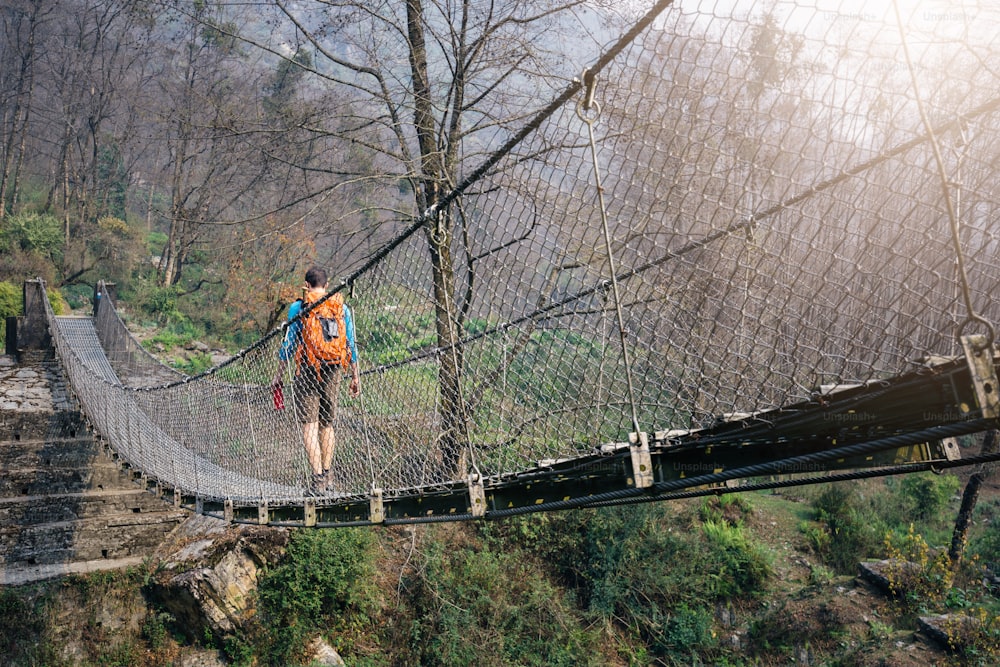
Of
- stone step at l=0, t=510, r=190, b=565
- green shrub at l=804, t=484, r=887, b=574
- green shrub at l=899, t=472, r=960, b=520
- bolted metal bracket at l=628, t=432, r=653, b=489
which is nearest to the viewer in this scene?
bolted metal bracket at l=628, t=432, r=653, b=489

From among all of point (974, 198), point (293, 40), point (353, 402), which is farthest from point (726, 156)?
point (293, 40)

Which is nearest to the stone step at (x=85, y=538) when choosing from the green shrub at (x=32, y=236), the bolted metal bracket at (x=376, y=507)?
the bolted metal bracket at (x=376, y=507)

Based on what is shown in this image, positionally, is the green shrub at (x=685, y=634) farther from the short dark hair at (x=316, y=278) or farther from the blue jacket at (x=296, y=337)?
the short dark hair at (x=316, y=278)

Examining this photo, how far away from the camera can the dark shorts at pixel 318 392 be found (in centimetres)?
301

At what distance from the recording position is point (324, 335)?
2957 mm

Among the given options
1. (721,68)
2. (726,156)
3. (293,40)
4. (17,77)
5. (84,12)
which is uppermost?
(84,12)

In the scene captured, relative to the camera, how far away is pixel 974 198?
1.47m

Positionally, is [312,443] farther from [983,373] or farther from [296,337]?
[983,373]

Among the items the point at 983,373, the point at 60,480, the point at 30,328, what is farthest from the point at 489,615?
the point at 30,328

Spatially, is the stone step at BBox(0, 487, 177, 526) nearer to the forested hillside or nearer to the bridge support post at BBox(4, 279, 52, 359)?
Answer: the forested hillside

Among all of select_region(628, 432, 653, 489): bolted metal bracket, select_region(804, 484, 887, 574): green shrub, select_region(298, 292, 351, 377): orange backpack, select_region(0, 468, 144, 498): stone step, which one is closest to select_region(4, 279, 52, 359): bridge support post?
select_region(0, 468, 144, 498): stone step

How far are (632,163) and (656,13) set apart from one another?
14.0 inches

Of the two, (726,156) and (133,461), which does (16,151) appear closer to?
(133,461)

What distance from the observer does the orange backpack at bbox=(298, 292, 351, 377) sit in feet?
9.62
